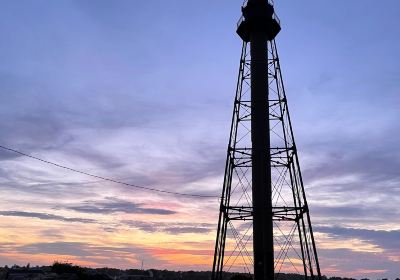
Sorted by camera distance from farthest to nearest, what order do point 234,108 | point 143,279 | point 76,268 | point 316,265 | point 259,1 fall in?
point 143,279 < point 76,268 < point 259,1 < point 234,108 < point 316,265

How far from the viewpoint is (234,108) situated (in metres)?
30.6

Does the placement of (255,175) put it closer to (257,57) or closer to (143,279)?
(257,57)

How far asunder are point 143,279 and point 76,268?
58.2 ft

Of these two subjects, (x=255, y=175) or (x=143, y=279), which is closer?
(x=255, y=175)

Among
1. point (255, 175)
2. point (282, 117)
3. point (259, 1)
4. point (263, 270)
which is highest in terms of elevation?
point (259, 1)

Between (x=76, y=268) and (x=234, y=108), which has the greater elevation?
(x=234, y=108)

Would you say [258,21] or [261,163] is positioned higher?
[258,21]

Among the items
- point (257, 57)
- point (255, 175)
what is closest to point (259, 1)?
point (257, 57)

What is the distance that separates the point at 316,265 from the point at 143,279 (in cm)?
4778

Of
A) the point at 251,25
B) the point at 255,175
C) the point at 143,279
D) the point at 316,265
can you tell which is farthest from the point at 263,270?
the point at 143,279

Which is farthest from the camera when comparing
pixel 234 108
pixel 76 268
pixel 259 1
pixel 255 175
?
pixel 76 268

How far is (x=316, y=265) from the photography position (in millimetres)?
26844

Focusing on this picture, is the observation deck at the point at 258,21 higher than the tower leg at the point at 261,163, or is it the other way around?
the observation deck at the point at 258,21

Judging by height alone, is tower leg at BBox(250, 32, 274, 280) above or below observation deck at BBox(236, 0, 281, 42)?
below
